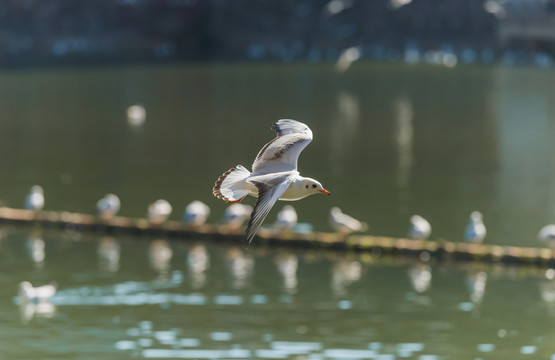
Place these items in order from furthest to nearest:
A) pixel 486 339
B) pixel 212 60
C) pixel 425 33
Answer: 1. pixel 425 33
2. pixel 212 60
3. pixel 486 339

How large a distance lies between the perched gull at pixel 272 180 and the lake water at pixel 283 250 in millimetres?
11195

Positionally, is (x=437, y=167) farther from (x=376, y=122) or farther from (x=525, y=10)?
(x=525, y=10)

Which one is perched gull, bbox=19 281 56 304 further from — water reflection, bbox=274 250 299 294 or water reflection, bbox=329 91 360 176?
water reflection, bbox=329 91 360 176

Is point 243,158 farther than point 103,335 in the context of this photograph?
Yes

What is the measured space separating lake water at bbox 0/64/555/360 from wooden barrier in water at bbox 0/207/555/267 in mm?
279

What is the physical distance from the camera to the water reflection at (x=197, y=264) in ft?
91.9

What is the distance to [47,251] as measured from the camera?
1194 inches

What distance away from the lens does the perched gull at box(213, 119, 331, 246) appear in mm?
10500

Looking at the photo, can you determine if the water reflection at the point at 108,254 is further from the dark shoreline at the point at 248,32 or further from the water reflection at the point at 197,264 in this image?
the dark shoreline at the point at 248,32

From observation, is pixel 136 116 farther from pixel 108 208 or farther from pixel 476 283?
pixel 476 283

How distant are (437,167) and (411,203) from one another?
359 inches

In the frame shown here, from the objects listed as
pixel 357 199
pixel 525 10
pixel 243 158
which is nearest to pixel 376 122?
pixel 243 158

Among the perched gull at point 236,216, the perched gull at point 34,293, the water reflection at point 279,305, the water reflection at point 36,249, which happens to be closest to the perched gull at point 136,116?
the water reflection at point 36,249

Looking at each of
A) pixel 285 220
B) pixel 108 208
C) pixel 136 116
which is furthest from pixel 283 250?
pixel 136 116
